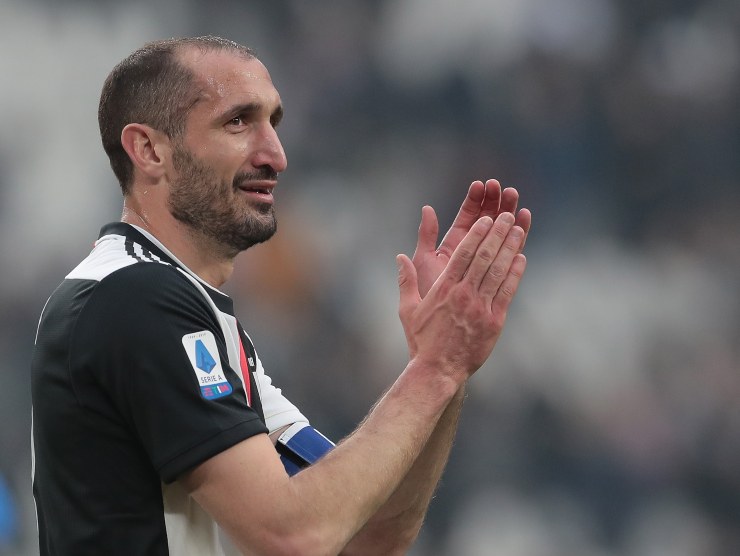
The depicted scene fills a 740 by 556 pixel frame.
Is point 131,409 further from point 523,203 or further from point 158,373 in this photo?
point 523,203

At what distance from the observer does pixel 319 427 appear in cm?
456

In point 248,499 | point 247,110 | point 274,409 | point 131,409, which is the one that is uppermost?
point 247,110

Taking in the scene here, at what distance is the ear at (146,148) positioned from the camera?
7.11 ft

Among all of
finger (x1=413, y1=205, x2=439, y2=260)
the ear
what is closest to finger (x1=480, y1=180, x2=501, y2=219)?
finger (x1=413, y1=205, x2=439, y2=260)

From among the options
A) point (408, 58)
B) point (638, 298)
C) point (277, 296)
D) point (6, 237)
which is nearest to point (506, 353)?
point (638, 298)

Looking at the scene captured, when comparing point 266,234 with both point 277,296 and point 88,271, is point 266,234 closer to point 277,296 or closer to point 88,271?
point 88,271

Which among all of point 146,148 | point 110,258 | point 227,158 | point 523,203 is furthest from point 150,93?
point 523,203

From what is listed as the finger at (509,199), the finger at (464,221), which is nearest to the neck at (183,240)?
the finger at (464,221)

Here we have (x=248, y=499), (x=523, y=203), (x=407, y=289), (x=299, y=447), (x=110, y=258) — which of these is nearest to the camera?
(x=248, y=499)

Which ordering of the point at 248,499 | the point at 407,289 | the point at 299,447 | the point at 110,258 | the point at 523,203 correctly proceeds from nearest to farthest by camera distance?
the point at 248,499 → the point at 110,258 → the point at 407,289 → the point at 299,447 → the point at 523,203

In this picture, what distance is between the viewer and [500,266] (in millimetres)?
1979

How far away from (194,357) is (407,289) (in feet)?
1.68

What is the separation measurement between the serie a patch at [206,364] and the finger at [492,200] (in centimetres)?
84

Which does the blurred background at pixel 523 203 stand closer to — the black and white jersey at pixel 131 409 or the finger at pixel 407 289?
the finger at pixel 407 289
